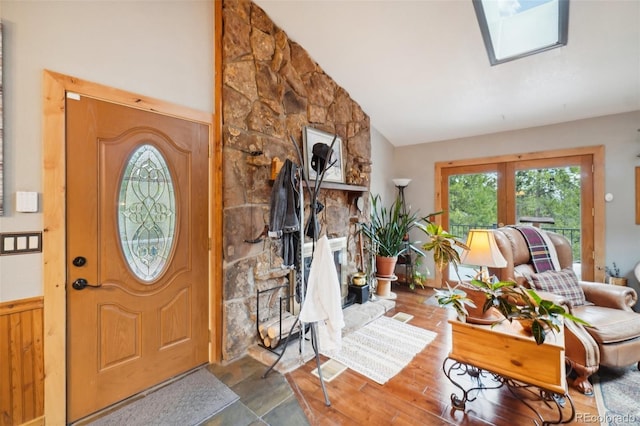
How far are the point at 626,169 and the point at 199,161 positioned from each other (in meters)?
4.58

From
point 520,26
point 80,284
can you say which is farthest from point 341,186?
point 80,284

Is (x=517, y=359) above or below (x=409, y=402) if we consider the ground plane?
above

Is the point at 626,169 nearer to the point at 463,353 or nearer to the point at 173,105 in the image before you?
the point at 463,353

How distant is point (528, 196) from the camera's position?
373 cm

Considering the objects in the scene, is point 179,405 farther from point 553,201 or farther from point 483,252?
point 553,201

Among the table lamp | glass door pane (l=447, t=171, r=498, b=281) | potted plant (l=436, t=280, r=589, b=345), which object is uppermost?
glass door pane (l=447, t=171, r=498, b=281)

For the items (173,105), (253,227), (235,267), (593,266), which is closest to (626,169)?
(593,266)

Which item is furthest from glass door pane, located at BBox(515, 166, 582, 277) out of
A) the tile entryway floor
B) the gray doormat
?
the gray doormat

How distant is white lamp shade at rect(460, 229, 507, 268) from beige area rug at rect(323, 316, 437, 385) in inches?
42.6

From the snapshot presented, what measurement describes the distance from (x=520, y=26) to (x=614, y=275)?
2970mm

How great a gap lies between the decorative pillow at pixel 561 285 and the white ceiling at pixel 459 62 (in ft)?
6.57

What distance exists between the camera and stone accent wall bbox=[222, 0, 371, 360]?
232cm

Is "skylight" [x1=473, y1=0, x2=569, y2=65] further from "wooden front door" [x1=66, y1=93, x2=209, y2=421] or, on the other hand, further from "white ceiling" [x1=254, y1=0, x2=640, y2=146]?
"wooden front door" [x1=66, y1=93, x2=209, y2=421]

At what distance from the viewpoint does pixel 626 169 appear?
3094 millimetres
